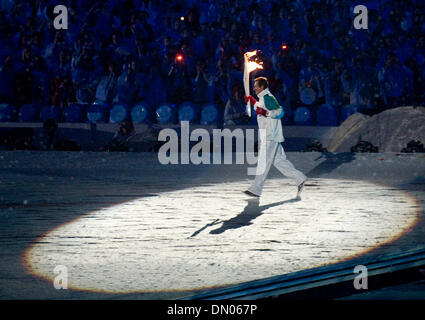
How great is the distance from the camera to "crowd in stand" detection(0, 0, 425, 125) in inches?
779

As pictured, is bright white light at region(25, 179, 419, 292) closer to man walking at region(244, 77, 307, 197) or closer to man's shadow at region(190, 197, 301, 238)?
man's shadow at region(190, 197, 301, 238)

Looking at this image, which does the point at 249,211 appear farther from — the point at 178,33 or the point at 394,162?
the point at 178,33

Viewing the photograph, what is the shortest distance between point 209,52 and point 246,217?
40.9ft

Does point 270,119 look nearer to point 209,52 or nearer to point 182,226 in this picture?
point 182,226

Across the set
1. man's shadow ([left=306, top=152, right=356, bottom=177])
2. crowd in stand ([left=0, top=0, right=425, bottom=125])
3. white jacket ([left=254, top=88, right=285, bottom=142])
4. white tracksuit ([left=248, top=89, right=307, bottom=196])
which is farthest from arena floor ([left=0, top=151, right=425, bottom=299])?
crowd in stand ([left=0, top=0, right=425, bottom=125])

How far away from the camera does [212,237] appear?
734 centimetres

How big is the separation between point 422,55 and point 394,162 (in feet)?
18.6

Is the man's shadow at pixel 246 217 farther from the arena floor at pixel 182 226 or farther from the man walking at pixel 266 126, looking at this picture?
the man walking at pixel 266 126

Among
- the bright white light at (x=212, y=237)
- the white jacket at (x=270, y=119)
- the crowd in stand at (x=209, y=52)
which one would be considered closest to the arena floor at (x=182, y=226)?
the bright white light at (x=212, y=237)

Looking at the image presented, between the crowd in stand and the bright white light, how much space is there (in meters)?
9.09

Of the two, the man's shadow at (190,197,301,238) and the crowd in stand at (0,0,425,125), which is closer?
the man's shadow at (190,197,301,238)

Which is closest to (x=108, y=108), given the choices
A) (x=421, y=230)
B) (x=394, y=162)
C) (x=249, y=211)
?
(x=394, y=162)

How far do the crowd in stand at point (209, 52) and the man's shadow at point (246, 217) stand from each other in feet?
31.0

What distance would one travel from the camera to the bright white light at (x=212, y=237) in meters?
5.70
